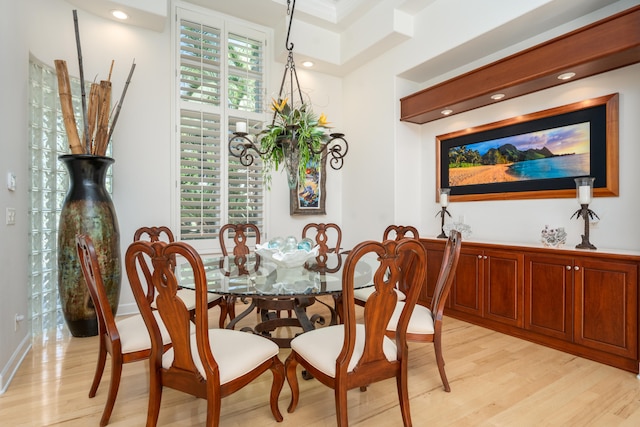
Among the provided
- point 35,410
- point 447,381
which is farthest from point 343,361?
point 35,410

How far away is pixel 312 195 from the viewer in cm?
499

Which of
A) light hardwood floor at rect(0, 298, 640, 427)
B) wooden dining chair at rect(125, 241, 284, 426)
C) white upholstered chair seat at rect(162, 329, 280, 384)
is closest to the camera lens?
wooden dining chair at rect(125, 241, 284, 426)

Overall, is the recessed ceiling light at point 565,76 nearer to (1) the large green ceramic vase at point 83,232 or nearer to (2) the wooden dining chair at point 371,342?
(2) the wooden dining chair at point 371,342

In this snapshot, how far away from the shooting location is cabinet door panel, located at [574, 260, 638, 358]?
2.45 metres

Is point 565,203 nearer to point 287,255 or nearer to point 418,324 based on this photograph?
point 418,324

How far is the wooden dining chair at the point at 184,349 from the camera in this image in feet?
4.66

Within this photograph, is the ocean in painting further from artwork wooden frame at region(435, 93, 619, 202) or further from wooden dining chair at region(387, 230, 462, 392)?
wooden dining chair at region(387, 230, 462, 392)

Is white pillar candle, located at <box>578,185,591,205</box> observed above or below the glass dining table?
above

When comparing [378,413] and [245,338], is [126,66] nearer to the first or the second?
[245,338]

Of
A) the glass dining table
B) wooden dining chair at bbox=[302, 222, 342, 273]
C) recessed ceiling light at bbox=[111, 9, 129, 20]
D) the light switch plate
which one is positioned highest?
recessed ceiling light at bbox=[111, 9, 129, 20]

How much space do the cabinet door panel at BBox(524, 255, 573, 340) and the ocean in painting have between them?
0.84 meters

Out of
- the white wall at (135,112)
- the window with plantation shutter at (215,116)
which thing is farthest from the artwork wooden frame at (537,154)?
the white wall at (135,112)

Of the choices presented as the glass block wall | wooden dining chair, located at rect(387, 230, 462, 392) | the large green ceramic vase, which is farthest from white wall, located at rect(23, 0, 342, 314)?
wooden dining chair, located at rect(387, 230, 462, 392)

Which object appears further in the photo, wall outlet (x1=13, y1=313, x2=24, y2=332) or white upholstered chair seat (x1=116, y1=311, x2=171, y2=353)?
wall outlet (x1=13, y1=313, x2=24, y2=332)
